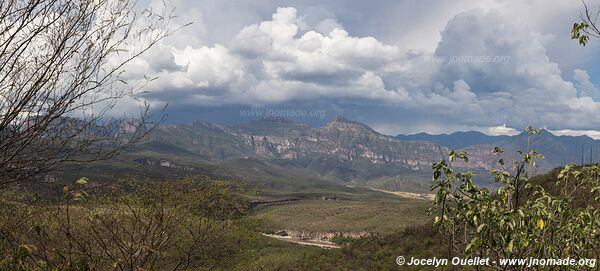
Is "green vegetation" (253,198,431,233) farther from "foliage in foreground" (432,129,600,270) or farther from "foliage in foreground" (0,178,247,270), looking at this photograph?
"foliage in foreground" (432,129,600,270)

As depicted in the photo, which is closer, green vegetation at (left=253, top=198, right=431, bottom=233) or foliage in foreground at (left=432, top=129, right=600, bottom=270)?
foliage in foreground at (left=432, top=129, right=600, bottom=270)

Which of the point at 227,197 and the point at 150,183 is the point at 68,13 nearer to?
the point at 150,183

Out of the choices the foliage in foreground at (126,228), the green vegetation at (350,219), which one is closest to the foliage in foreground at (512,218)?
the foliage in foreground at (126,228)

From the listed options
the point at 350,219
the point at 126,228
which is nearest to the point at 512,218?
the point at 126,228

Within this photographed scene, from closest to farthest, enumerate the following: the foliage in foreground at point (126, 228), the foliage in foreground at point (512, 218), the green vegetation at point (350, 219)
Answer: the foliage in foreground at point (512, 218) → the foliage in foreground at point (126, 228) → the green vegetation at point (350, 219)

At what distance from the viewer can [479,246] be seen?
21.6ft

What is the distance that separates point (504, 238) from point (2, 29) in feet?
29.0

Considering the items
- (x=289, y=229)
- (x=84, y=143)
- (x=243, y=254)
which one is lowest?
(x=289, y=229)

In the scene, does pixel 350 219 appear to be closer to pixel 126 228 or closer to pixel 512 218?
pixel 126 228

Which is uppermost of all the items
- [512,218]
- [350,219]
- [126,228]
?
[512,218]

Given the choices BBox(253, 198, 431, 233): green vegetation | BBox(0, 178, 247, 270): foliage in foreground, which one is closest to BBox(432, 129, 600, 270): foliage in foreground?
BBox(0, 178, 247, 270): foliage in foreground

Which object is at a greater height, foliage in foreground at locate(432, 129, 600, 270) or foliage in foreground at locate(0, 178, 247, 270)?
foliage in foreground at locate(432, 129, 600, 270)

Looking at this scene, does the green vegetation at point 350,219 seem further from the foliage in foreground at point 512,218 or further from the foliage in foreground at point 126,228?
the foliage in foreground at point 512,218

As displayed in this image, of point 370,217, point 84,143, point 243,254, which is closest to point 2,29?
point 84,143
